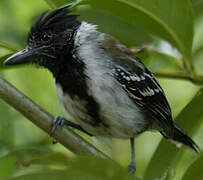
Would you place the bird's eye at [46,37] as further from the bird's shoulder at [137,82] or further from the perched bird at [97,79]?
the bird's shoulder at [137,82]

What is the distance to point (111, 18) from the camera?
3600mm

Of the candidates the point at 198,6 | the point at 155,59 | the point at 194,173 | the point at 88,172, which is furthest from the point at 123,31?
the point at 88,172

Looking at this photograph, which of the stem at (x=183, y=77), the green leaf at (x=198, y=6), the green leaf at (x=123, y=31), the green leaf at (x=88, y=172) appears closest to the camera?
the green leaf at (x=88, y=172)

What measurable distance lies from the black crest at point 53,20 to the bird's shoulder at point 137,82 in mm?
322

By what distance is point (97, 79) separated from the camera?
10.2ft

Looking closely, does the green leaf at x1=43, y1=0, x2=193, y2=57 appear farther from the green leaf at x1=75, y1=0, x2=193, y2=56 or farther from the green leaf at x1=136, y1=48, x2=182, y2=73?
the green leaf at x1=136, y1=48, x2=182, y2=73

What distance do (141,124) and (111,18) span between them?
870 millimetres

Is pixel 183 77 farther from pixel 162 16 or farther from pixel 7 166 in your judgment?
pixel 7 166

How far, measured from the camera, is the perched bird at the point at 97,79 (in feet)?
10.3

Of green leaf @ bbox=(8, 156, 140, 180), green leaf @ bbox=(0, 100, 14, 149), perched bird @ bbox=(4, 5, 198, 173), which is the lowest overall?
green leaf @ bbox=(0, 100, 14, 149)

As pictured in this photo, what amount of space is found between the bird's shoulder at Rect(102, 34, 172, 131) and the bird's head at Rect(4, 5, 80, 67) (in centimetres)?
29

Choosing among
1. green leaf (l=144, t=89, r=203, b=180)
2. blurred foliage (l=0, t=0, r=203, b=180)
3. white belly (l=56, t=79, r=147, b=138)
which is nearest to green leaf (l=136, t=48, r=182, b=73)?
blurred foliage (l=0, t=0, r=203, b=180)

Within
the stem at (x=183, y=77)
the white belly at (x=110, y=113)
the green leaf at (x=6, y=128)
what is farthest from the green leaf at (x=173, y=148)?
the green leaf at (x=6, y=128)

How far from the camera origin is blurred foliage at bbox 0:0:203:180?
9.18 feet
